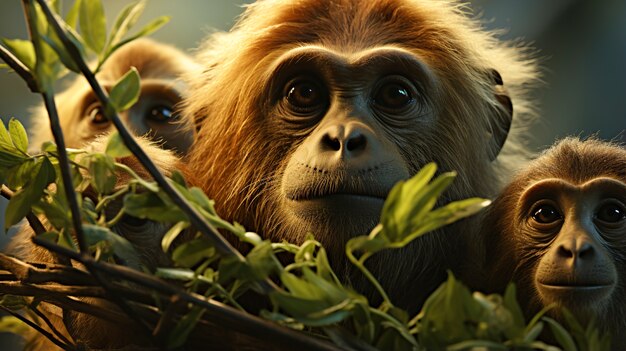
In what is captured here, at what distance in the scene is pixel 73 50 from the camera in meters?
0.95

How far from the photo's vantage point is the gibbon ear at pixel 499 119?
191 centimetres

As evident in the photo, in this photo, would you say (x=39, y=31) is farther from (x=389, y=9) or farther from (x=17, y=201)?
(x=389, y=9)

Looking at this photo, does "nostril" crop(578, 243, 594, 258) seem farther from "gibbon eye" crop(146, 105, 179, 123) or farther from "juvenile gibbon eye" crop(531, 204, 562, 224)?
"gibbon eye" crop(146, 105, 179, 123)

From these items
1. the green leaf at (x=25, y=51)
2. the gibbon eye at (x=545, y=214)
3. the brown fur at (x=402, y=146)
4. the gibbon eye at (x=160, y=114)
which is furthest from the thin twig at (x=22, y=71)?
the gibbon eye at (x=160, y=114)

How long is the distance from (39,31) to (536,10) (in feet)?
12.0

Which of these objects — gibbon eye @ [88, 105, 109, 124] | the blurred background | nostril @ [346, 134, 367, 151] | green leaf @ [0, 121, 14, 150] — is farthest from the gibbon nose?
the blurred background

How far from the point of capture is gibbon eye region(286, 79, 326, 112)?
1.70 metres

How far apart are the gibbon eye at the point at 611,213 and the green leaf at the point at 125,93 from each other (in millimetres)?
925

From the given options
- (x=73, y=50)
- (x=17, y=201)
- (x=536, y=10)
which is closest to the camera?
(x=73, y=50)

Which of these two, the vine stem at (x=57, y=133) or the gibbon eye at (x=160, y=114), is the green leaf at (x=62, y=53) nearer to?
the vine stem at (x=57, y=133)

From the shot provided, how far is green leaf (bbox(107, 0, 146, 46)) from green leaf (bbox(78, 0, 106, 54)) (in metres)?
0.02

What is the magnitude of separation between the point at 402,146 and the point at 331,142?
0.23m

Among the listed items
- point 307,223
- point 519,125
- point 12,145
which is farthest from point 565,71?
point 12,145

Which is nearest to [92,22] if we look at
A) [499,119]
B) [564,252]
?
[564,252]
